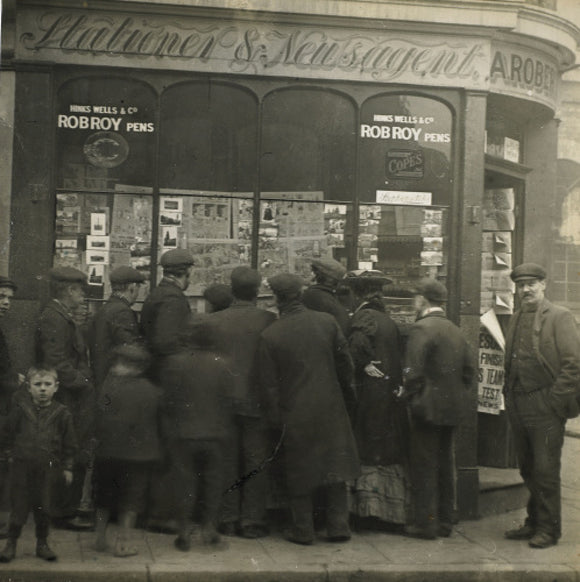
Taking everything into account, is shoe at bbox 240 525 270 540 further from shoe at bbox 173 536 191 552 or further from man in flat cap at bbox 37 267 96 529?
man in flat cap at bbox 37 267 96 529

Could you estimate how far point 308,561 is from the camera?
6.60 metres

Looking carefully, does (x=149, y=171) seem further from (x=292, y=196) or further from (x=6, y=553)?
(x=6, y=553)

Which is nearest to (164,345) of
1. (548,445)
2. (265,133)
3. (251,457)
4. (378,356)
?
(251,457)

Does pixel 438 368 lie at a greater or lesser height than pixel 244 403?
greater

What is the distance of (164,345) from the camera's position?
7.37 meters

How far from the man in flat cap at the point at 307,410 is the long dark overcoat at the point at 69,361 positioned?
1.42 meters

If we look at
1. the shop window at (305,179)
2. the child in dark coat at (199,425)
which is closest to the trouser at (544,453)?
the shop window at (305,179)

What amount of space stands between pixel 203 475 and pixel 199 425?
1.38ft

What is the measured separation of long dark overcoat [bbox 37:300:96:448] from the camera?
729cm

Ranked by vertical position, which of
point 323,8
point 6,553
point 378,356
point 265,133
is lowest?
point 6,553

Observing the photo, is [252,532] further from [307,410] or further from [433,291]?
[433,291]

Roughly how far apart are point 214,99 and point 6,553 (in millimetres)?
4290

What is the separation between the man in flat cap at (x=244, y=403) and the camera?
719 cm

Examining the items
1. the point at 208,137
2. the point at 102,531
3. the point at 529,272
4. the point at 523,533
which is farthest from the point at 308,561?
the point at 208,137
